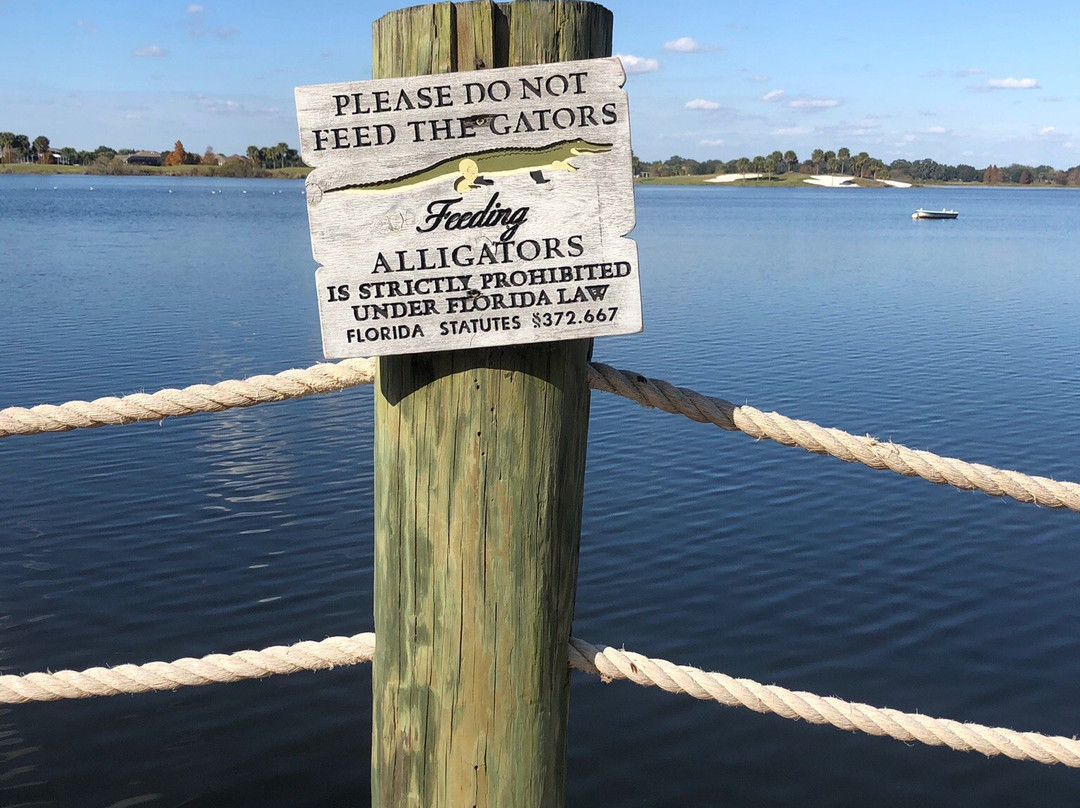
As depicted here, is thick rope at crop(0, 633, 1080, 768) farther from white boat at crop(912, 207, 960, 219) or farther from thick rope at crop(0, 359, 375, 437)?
white boat at crop(912, 207, 960, 219)

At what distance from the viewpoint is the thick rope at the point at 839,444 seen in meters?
2.00

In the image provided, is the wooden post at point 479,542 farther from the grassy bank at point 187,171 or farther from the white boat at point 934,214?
the grassy bank at point 187,171

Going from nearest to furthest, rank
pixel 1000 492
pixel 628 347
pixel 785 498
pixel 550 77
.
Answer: pixel 550 77 < pixel 1000 492 < pixel 785 498 < pixel 628 347

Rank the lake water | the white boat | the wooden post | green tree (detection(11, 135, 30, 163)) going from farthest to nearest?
1. green tree (detection(11, 135, 30, 163))
2. the white boat
3. the lake water
4. the wooden post

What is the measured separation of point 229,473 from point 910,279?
26.4 metres

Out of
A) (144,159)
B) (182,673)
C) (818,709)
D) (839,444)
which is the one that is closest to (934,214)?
(839,444)

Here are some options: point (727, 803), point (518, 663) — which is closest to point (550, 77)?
A: point (518, 663)

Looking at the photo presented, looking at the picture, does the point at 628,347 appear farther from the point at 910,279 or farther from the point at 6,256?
the point at 6,256

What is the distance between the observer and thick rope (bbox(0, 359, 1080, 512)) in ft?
6.48

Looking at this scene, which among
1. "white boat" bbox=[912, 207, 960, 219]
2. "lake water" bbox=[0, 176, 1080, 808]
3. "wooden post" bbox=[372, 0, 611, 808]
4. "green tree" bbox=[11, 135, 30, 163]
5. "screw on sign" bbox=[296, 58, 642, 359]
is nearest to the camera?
"screw on sign" bbox=[296, 58, 642, 359]

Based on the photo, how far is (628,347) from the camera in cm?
1866

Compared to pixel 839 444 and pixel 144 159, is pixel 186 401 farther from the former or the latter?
pixel 144 159

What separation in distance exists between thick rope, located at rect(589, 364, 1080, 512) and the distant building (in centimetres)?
20406

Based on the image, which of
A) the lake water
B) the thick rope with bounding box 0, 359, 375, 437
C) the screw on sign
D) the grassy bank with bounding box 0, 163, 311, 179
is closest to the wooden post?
the screw on sign
